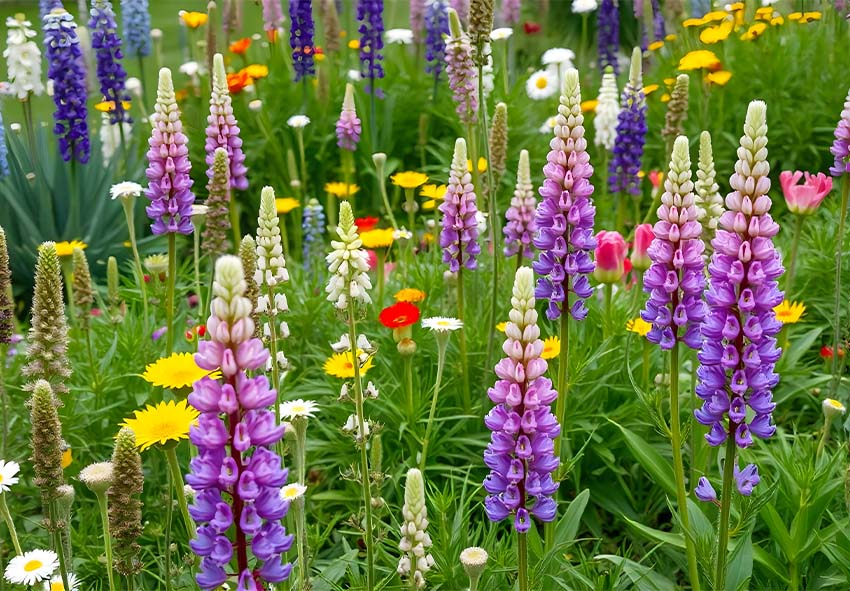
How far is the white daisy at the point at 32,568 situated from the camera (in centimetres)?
242

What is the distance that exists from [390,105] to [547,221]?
494 cm

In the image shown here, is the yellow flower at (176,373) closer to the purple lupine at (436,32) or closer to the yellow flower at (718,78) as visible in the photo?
the yellow flower at (718,78)

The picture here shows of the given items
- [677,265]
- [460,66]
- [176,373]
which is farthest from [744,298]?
[460,66]

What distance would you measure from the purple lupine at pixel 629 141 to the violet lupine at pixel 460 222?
165cm

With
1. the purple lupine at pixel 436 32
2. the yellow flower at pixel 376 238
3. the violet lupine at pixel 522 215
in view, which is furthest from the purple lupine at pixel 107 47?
the violet lupine at pixel 522 215

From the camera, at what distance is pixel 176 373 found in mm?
2879

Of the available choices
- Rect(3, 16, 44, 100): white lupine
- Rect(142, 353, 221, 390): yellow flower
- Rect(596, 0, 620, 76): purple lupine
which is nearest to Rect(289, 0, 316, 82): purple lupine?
Rect(3, 16, 44, 100): white lupine

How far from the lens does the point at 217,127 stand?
3814mm

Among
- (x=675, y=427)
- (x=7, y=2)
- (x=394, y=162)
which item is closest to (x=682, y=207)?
(x=675, y=427)

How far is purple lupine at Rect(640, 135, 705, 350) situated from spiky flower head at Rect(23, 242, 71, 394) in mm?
1477

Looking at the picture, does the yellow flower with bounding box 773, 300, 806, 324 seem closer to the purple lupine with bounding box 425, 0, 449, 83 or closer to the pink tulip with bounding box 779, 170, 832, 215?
the pink tulip with bounding box 779, 170, 832, 215

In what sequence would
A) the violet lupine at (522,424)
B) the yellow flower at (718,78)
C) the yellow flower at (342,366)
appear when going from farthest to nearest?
the yellow flower at (718,78), the yellow flower at (342,366), the violet lupine at (522,424)

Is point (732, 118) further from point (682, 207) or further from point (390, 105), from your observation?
point (682, 207)

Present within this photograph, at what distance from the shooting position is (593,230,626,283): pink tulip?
12.1 feet
